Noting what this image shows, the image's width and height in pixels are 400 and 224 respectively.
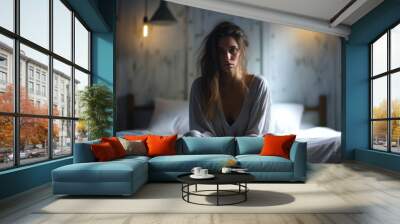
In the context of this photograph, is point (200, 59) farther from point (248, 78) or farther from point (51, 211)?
point (51, 211)

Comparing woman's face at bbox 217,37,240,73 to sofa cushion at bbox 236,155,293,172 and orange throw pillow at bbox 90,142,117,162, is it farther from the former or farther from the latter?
orange throw pillow at bbox 90,142,117,162

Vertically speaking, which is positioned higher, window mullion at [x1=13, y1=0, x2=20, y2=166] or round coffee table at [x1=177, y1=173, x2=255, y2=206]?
window mullion at [x1=13, y1=0, x2=20, y2=166]

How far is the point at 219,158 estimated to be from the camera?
6094mm

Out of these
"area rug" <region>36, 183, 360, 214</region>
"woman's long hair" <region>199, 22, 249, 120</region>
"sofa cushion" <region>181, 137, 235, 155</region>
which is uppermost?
"woman's long hair" <region>199, 22, 249, 120</region>

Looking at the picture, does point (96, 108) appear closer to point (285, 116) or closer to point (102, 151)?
point (102, 151)

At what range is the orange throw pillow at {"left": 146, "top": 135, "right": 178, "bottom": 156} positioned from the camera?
6.64m

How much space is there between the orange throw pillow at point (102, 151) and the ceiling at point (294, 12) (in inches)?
152

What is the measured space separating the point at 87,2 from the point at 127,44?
1.81 metres

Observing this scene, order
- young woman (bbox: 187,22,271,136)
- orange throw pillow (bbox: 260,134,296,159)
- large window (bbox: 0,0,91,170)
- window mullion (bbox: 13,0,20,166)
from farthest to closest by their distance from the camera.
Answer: young woman (bbox: 187,22,271,136)
orange throw pillow (bbox: 260,134,296,159)
window mullion (bbox: 13,0,20,166)
large window (bbox: 0,0,91,170)

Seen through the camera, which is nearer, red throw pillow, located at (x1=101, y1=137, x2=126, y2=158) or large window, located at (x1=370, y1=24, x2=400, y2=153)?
red throw pillow, located at (x1=101, y1=137, x2=126, y2=158)

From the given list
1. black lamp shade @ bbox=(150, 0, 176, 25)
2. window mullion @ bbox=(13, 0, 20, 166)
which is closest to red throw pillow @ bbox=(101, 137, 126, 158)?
window mullion @ bbox=(13, 0, 20, 166)

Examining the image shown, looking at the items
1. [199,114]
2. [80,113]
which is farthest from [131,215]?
[199,114]

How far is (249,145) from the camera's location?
22.5ft

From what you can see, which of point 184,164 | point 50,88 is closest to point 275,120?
point 184,164
